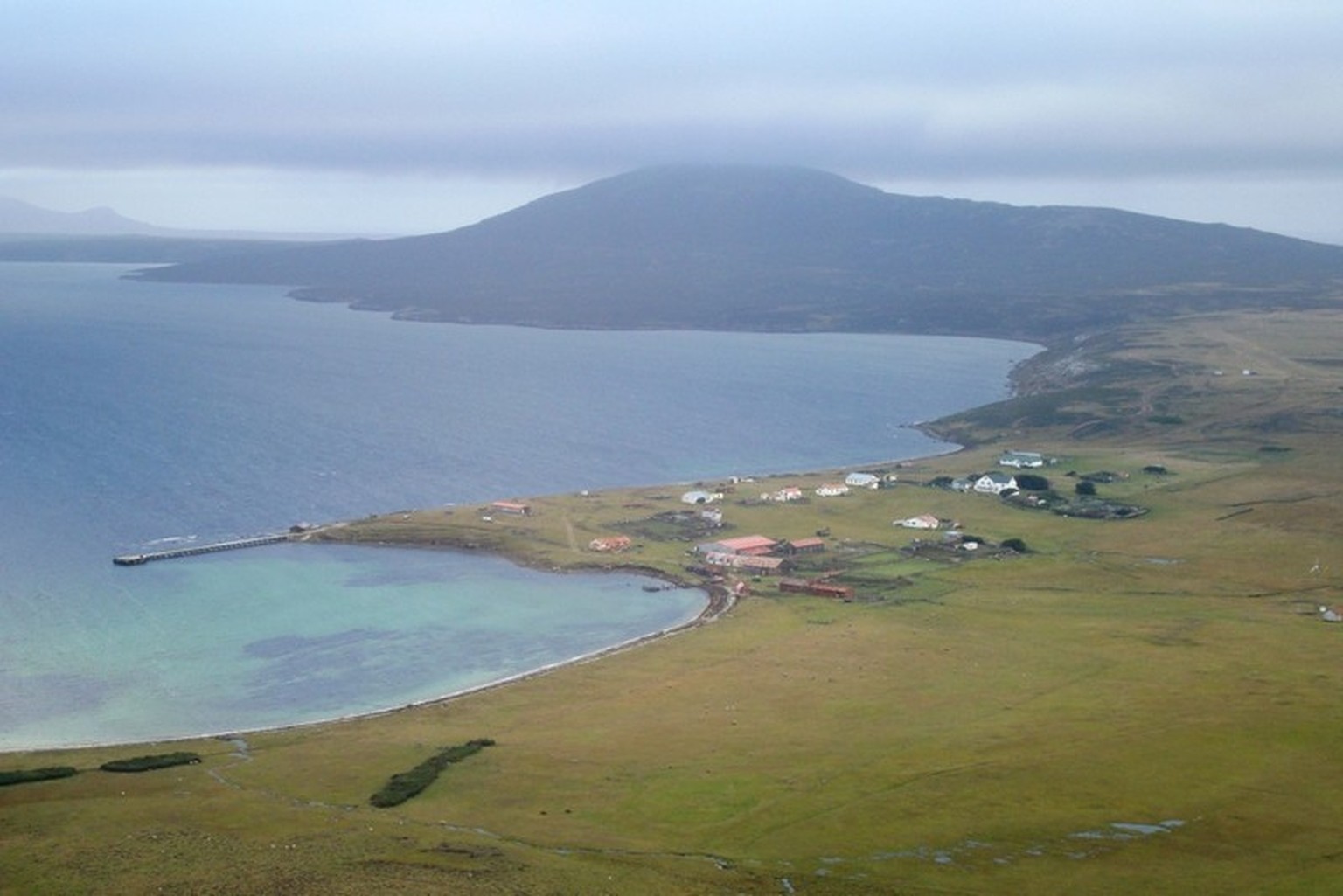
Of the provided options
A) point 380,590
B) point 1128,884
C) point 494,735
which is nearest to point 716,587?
point 380,590

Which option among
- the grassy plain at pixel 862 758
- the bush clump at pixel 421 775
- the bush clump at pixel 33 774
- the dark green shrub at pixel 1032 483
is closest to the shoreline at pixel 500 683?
the grassy plain at pixel 862 758

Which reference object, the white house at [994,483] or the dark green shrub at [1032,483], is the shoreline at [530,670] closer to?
the white house at [994,483]

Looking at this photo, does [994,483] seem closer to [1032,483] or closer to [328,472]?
[1032,483]

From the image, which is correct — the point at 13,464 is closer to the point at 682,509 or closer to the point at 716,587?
the point at 682,509

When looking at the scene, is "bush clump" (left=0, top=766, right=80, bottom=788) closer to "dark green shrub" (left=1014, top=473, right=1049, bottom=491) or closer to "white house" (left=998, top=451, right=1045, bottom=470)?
"dark green shrub" (left=1014, top=473, right=1049, bottom=491)

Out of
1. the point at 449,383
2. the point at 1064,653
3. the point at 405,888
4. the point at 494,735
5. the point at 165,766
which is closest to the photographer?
the point at 405,888

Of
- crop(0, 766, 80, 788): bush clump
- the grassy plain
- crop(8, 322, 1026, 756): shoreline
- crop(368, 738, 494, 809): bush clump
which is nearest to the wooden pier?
crop(8, 322, 1026, 756): shoreline
